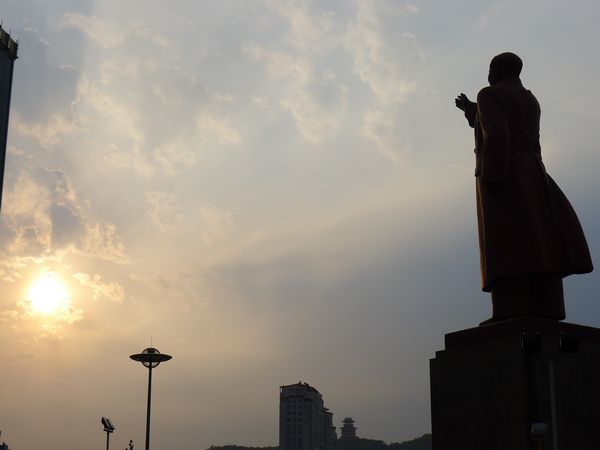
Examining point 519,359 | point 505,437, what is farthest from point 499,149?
point 505,437

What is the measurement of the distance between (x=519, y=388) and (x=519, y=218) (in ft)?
9.12

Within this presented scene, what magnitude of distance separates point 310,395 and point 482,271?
4661 inches

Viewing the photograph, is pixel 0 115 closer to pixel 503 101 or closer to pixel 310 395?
pixel 310 395

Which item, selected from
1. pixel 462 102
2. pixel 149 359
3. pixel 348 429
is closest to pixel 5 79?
pixel 149 359

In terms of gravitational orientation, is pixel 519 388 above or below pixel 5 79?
below

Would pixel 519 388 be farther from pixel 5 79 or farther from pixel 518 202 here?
pixel 5 79

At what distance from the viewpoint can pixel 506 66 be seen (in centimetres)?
1361

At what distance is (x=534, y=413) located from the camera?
36.9 ft

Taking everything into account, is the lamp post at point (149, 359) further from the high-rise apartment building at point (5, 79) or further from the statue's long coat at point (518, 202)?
the high-rise apartment building at point (5, 79)

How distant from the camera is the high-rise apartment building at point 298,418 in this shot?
4993 inches

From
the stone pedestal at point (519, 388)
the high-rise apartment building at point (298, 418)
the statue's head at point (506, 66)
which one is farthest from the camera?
the high-rise apartment building at point (298, 418)

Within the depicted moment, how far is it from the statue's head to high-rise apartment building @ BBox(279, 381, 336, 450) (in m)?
117

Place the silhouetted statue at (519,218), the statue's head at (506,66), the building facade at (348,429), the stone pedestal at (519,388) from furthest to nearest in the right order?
1. the building facade at (348,429)
2. the statue's head at (506,66)
3. the silhouetted statue at (519,218)
4. the stone pedestal at (519,388)

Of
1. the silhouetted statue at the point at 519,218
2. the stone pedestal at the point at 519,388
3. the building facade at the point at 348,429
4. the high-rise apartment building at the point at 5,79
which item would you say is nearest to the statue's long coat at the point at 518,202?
the silhouetted statue at the point at 519,218
